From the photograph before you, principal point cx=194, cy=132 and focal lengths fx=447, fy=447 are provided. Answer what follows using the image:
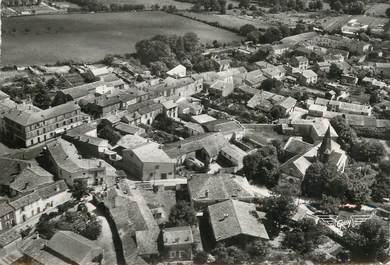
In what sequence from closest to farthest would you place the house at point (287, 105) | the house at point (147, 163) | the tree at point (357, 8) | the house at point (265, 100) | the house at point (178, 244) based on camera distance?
the house at point (178, 244) < the house at point (147, 163) < the house at point (287, 105) < the house at point (265, 100) < the tree at point (357, 8)

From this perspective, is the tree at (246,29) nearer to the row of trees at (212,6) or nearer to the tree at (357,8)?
the row of trees at (212,6)

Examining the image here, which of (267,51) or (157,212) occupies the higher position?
(267,51)

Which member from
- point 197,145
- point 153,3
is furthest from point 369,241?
point 153,3

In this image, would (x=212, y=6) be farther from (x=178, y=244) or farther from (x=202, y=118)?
(x=178, y=244)

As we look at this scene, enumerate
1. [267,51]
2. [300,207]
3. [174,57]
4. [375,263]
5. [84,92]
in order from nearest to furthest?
[375,263]
[300,207]
[84,92]
[174,57]
[267,51]

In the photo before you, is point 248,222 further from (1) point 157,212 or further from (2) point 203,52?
(2) point 203,52

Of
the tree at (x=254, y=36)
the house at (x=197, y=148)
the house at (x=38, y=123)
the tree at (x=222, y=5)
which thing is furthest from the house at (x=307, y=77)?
the tree at (x=222, y=5)

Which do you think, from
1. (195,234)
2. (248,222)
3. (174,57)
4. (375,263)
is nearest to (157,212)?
(195,234)
